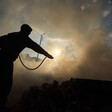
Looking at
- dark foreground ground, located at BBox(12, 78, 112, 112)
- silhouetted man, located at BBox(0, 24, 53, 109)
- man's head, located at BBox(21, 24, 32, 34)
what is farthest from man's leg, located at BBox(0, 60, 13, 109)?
dark foreground ground, located at BBox(12, 78, 112, 112)

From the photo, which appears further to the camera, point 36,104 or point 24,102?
point 24,102

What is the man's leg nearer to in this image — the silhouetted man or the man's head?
the silhouetted man

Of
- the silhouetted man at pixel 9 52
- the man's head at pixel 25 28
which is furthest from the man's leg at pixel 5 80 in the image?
the man's head at pixel 25 28

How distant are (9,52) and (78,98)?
15.9 m

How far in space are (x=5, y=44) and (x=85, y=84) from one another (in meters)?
15.1

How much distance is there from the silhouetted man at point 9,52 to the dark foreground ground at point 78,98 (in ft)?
45.1

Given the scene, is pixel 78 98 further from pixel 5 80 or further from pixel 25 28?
pixel 5 80

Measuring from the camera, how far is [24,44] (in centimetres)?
358

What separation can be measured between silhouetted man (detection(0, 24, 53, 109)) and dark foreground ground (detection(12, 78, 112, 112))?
13.7m

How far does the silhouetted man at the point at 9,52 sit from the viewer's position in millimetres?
3128

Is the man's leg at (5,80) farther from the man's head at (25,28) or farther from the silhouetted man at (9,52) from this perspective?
the man's head at (25,28)

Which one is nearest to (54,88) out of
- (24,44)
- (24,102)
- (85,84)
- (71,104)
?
(71,104)

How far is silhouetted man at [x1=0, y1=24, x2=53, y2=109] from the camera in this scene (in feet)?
10.3

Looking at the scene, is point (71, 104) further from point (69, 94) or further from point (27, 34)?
point (27, 34)
